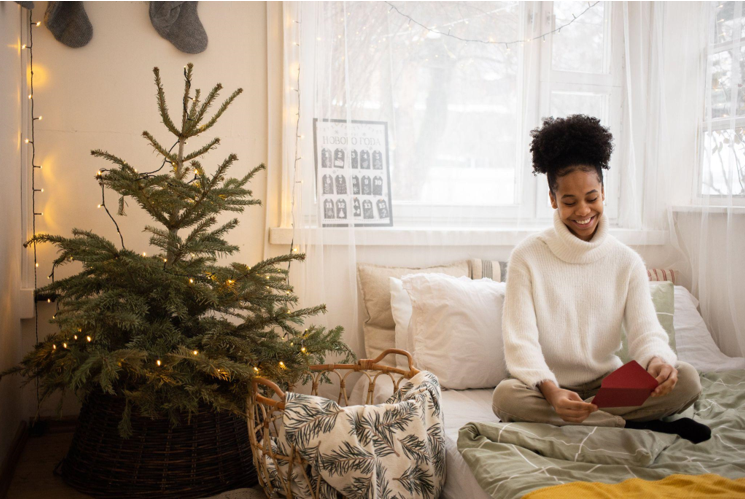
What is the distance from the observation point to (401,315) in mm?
2129

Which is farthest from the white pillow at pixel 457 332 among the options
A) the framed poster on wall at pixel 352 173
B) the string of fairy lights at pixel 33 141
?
the string of fairy lights at pixel 33 141

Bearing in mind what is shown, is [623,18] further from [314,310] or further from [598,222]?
[314,310]

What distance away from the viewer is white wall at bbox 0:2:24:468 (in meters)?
1.80

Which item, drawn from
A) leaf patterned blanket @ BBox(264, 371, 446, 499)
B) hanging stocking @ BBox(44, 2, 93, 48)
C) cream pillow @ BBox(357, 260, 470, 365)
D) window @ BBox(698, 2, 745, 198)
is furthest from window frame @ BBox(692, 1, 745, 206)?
hanging stocking @ BBox(44, 2, 93, 48)

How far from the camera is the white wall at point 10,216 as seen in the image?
180cm

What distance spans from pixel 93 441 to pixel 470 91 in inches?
73.8

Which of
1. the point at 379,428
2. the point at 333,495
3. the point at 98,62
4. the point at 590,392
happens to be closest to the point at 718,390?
the point at 590,392

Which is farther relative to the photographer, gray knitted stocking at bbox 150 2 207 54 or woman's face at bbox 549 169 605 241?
gray knitted stocking at bbox 150 2 207 54

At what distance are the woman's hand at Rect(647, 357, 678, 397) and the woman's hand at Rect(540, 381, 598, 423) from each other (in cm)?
18

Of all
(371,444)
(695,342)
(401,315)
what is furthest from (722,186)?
(371,444)

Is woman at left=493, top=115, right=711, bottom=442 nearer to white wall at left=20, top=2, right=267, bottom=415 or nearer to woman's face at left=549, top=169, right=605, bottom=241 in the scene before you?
woman's face at left=549, top=169, right=605, bottom=241

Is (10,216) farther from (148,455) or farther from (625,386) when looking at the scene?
(625,386)

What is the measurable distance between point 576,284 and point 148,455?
1.31 meters

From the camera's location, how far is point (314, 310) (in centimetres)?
185
